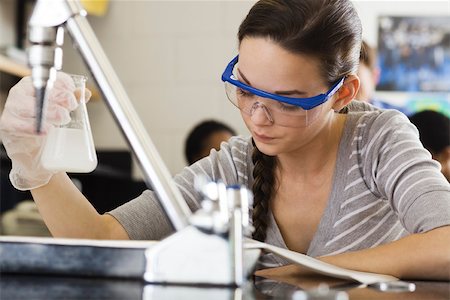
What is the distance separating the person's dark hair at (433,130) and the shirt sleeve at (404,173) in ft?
5.74

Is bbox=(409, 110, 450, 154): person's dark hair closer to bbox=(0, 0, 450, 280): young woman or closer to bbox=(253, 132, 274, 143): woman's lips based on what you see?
bbox=(0, 0, 450, 280): young woman

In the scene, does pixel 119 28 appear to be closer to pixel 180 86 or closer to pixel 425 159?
pixel 180 86

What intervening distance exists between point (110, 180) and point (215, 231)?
3.65 meters

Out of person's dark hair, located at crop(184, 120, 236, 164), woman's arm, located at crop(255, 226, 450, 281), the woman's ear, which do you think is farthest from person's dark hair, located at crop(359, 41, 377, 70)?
person's dark hair, located at crop(184, 120, 236, 164)

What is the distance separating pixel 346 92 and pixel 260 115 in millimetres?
274

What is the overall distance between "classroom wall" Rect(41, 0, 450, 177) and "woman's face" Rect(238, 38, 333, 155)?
3354 mm

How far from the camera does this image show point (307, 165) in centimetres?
180

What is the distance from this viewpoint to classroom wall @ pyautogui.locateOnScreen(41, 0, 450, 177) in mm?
4988

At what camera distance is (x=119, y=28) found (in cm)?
506

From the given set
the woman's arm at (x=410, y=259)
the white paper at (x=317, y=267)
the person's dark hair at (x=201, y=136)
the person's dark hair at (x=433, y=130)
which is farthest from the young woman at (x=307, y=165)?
the person's dark hair at (x=201, y=136)

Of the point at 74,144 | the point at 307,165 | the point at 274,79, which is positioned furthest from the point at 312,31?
the point at 74,144

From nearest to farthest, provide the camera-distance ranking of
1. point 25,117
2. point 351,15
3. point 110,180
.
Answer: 1. point 25,117
2. point 351,15
3. point 110,180

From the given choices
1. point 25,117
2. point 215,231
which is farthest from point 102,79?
point 25,117

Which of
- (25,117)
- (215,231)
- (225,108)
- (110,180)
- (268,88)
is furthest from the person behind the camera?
(225,108)
